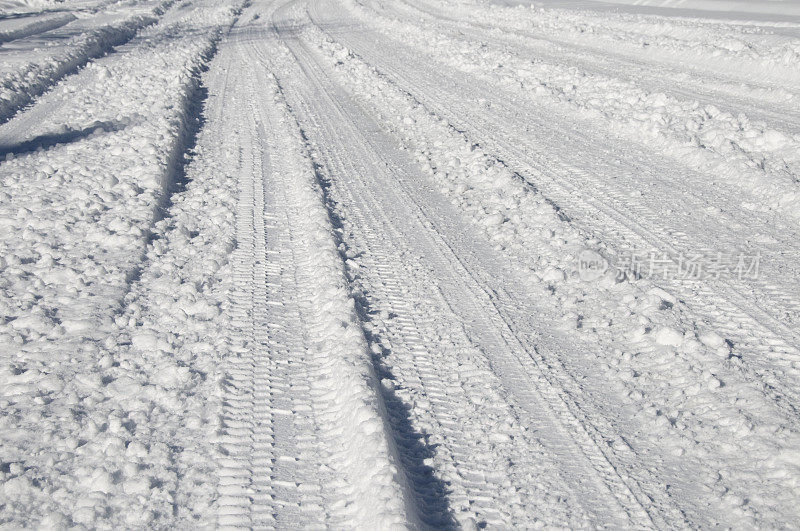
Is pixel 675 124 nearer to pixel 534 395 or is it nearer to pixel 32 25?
pixel 534 395

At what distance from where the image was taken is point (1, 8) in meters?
35.1

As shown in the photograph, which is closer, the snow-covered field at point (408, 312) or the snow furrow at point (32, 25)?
the snow-covered field at point (408, 312)

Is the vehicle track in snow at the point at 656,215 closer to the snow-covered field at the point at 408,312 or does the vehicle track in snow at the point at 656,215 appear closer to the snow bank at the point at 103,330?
the snow-covered field at the point at 408,312

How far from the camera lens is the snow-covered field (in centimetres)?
330

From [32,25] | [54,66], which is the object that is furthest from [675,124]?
[32,25]

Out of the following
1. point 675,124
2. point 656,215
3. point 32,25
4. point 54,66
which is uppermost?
point 32,25

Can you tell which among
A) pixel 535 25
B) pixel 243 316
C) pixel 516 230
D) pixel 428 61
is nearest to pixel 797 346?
pixel 516 230

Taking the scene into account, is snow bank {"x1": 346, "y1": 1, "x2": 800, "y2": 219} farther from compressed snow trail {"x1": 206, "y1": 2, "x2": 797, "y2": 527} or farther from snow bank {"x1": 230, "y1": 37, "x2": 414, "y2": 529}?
snow bank {"x1": 230, "y1": 37, "x2": 414, "y2": 529}

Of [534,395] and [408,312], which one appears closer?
[534,395]

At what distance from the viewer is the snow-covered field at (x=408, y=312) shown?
3.30 m

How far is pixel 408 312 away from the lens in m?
4.98

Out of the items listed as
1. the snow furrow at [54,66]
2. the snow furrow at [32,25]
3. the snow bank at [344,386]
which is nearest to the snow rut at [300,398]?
the snow bank at [344,386]

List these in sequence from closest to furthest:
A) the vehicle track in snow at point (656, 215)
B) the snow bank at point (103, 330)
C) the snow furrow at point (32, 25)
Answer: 1. the snow bank at point (103, 330)
2. the vehicle track in snow at point (656, 215)
3. the snow furrow at point (32, 25)

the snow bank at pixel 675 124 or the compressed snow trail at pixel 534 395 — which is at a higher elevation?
the snow bank at pixel 675 124
